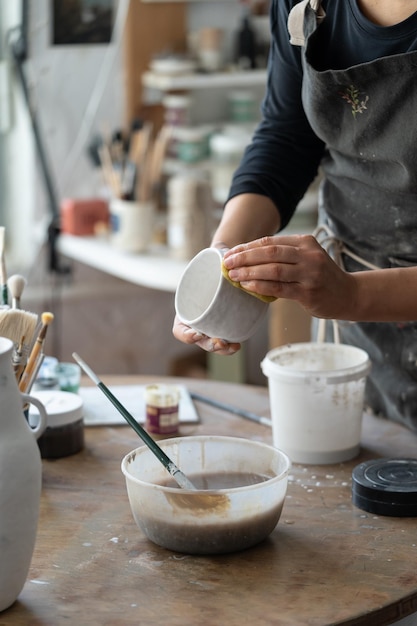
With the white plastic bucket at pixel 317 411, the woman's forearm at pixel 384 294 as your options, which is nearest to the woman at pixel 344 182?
the woman's forearm at pixel 384 294

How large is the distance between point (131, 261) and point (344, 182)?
1.44 meters

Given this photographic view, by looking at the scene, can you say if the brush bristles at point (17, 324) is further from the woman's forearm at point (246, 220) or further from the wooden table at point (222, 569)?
the woman's forearm at point (246, 220)

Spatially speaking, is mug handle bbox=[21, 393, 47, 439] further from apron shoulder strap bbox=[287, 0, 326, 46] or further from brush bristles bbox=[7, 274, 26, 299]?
apron shoulder strap bbox=[287, 0, 326, 46]

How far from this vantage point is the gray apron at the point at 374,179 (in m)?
1.46

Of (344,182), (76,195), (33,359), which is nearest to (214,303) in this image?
(33,359)

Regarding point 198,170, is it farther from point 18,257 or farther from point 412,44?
point 412,44

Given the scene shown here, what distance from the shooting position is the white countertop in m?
2.91

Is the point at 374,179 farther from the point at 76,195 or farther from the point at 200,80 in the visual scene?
the point at 76,195

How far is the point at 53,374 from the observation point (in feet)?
5.67

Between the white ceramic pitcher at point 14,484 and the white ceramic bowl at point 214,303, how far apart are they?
0.31 meters

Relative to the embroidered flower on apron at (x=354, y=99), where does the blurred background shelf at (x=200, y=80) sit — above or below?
below

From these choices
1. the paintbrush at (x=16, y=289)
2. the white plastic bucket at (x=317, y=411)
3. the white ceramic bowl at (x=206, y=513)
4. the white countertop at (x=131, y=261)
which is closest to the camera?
the white ceramic bowl at (x=206, y=513)

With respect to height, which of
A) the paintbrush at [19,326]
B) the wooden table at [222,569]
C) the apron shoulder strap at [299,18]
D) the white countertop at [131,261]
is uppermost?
the apron shoulder strap at [299,18]

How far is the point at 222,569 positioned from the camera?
1.16 metres
